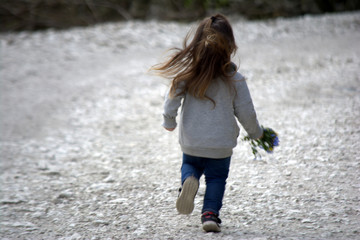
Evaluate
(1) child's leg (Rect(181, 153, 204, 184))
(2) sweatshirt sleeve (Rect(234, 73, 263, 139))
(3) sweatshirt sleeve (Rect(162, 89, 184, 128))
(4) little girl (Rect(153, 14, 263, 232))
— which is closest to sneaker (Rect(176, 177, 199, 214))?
(4) little girl (Rect(153, 14, 263, 232))

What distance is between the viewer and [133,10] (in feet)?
40.0

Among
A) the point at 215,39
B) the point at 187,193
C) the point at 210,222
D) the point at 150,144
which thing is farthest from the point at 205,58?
the point at 150,144

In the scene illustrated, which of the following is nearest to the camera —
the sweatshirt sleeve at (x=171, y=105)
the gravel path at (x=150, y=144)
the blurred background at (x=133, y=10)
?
the sweatshirt sleeve at (x=171, y=105)

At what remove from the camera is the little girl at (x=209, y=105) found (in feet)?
8.38

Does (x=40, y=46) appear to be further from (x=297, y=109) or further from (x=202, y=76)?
(x=202, y=76)

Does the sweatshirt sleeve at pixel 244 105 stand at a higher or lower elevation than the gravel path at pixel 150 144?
higher

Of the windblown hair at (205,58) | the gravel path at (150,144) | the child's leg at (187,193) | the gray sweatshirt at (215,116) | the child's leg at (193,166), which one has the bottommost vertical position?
the gravel path at (150,144)

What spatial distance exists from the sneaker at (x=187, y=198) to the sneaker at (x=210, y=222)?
175 mm

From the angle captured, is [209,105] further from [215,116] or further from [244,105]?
[244,105]

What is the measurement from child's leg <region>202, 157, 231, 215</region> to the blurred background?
938cm

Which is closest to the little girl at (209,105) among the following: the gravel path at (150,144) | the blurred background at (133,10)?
the gravel path at (150,144)

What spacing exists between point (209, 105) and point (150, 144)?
8.11 ft

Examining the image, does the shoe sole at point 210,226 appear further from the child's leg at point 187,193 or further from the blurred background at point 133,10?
the blurred background at point 133,10

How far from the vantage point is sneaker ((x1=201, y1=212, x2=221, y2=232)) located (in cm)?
267
